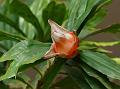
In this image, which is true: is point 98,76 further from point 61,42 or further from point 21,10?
point 21,10

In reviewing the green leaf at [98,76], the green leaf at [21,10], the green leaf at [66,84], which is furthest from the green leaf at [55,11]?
the green leaf at [98,76]

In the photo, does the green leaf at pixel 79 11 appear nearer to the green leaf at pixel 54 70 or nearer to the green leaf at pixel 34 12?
the green leaf at pixel 54 70

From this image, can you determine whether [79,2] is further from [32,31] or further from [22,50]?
[32,31]

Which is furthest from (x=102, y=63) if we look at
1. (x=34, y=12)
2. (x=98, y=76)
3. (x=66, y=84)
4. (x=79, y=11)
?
(x=34, y=12)

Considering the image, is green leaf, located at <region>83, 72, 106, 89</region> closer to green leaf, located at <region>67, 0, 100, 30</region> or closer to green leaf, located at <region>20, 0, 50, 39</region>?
green leaf, located at <region>67, 0, 100, 30</region>

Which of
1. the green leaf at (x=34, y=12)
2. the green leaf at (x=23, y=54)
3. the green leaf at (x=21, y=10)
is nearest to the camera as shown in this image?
the green leaf at (x=23, y=54)
